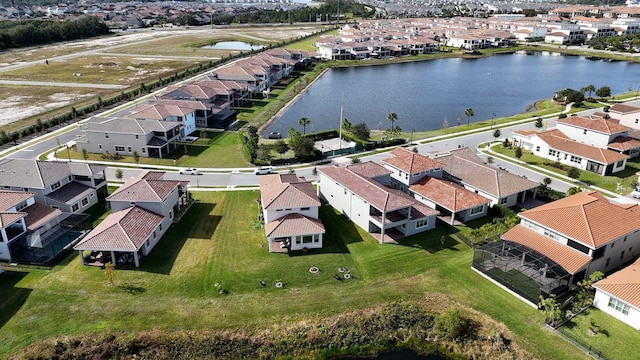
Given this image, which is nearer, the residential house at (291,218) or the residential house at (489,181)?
the residential house at (291,218)

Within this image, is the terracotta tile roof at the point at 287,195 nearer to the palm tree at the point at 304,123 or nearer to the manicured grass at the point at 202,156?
the manicured grass at the point at 202,156

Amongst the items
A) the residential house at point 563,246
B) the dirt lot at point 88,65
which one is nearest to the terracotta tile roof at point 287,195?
the residential house at point 563,246

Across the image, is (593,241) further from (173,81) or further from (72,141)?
(173,81)

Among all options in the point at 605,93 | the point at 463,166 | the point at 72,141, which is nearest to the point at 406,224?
the point at 463,166

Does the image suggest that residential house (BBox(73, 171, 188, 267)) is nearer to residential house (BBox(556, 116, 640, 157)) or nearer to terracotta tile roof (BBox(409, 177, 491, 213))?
terracotta tile roof (BBox(409, 177, 491, 213))

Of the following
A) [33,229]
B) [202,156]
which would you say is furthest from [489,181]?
[33,229]

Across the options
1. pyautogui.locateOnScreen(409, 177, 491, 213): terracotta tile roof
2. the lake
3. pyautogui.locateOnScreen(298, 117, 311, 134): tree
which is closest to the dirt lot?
the lake
